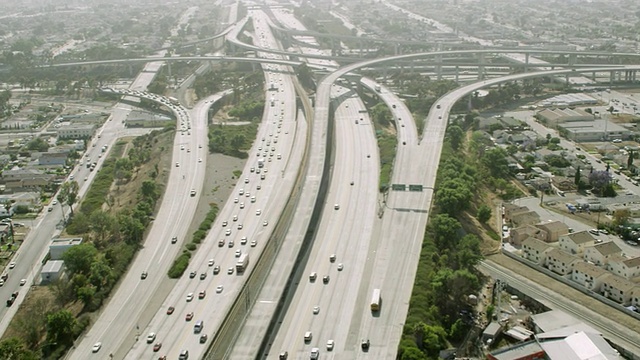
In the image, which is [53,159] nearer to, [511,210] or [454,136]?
[454,136]

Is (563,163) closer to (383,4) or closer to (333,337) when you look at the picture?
(333,337)

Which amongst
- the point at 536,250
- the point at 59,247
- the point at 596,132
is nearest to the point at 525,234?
the point at 536,250

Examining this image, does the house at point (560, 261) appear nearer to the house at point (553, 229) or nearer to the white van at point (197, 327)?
the house at point (553, 229)

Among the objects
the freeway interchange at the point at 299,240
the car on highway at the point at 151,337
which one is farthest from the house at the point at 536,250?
the car on highway at the point at 151,337

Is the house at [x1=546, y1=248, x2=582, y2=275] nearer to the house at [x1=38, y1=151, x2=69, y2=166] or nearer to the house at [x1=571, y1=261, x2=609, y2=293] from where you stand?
the house at [x1=571, y1=261, x2=609, y2=293]

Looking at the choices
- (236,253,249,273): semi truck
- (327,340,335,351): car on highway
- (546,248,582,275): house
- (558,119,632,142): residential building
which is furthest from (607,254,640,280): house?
(558,119,632,142): residential building

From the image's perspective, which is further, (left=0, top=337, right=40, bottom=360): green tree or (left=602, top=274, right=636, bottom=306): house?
(left=602, top=274, right=636, bottom=306): house

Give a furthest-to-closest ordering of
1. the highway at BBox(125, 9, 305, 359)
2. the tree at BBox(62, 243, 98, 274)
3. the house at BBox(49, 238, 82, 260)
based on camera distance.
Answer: the house at BBox(49, 238, 82, 260)
the tree at BBox(62, 243, 98, 274)
the highway at BBox(125, 9, 305, 359)
